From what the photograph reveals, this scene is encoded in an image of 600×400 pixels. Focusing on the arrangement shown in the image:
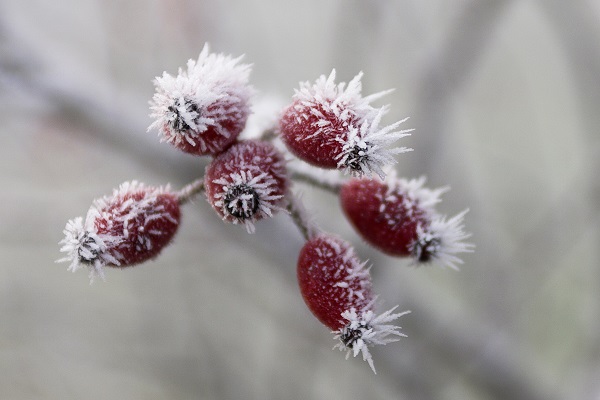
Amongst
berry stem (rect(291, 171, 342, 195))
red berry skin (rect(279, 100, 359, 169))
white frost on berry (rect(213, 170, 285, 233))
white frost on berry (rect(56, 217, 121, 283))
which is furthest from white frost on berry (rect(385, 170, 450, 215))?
white frost on berry (rect(56, 217, 121, 283))

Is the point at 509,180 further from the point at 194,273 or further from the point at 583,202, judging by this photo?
the point at 194,273

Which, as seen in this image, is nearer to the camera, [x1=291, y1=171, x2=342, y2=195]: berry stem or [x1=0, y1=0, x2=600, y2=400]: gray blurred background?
[x1=291, y1=171, x2=342, y2=195]: berry stem

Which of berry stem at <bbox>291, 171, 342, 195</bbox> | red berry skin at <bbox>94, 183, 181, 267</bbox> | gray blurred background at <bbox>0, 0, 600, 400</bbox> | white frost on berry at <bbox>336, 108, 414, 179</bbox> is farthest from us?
gray blurred background at <bbox>0, 0, 600, 400</bbox>

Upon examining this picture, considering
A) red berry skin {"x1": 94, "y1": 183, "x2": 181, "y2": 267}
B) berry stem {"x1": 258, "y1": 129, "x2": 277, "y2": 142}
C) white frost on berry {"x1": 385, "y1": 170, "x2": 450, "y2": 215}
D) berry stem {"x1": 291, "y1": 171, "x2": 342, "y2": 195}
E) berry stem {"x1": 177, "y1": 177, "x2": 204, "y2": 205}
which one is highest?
white frost on berry {"x1": 385, "y1": 170, "x2": 450, "y2": 215}

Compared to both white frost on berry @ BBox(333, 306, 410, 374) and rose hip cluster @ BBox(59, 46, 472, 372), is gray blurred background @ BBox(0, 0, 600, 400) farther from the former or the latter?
white frost on berry @ BBox(333, 306, 410, 374)

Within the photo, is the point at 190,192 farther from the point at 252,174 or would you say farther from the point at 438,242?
the point at 438,242

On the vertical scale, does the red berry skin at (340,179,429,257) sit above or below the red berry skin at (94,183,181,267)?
above

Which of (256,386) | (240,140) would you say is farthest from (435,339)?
(256,386)
